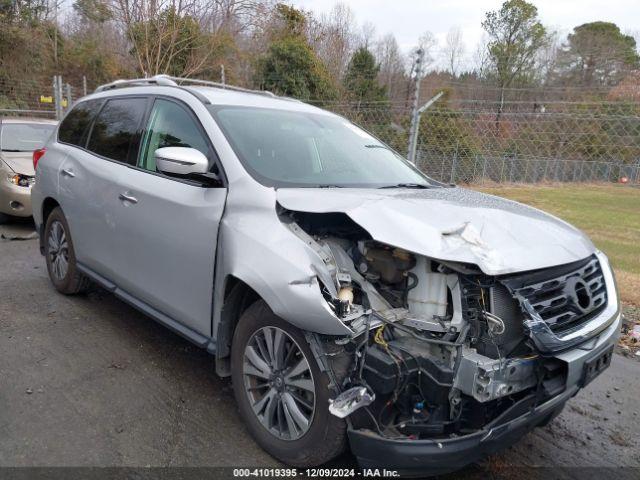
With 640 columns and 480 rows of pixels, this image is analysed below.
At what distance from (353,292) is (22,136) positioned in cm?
806


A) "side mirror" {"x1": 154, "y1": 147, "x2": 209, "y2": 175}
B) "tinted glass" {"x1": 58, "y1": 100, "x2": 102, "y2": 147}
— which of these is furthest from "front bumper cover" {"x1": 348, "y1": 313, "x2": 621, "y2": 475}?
"tinted glass" {"x1": 58, "y1": 100, "x2": 102, "y2": 147}

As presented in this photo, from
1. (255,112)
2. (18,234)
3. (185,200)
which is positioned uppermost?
(255,112)

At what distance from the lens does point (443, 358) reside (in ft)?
7.36

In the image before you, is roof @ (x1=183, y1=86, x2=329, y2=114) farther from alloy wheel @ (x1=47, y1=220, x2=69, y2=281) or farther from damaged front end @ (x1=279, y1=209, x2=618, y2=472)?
alloy wheel @ (x1=47, y1=220, x2=69, y2=281)

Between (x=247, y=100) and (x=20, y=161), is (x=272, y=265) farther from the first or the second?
(x=20, y=161)

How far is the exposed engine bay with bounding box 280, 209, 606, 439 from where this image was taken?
7.16ft

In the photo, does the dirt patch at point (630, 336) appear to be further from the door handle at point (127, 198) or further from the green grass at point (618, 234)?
the door handle at point (127, 198)

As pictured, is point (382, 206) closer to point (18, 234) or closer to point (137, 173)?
point (137, 173)

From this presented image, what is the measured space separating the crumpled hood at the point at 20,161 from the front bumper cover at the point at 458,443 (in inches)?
271

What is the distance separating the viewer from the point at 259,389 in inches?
109

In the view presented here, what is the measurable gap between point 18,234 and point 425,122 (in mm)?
7558

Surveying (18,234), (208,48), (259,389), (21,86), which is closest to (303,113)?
A: (259,389)

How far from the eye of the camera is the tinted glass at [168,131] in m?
3.35

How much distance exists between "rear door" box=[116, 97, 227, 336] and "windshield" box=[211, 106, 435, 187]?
0.73ft
